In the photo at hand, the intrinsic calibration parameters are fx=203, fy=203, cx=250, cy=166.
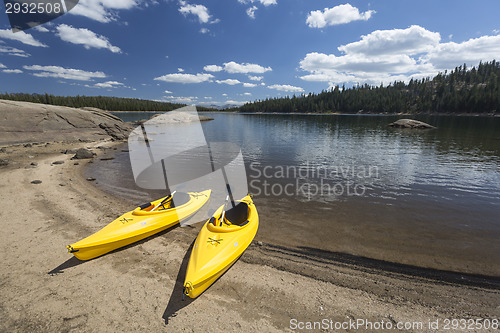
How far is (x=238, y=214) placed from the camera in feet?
30.4

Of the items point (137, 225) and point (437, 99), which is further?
point (437, 99)

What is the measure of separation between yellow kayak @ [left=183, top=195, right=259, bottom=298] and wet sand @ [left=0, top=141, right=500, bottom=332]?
0.41 metres

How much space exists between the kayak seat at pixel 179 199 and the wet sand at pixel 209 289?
154 centimetres

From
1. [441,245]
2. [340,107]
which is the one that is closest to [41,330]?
[441,245]

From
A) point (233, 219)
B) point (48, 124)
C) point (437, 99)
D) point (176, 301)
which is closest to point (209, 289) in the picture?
point (176, 301)

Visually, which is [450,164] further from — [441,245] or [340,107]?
[340,107]

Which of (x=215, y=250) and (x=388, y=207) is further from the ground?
(x=215, y=250)

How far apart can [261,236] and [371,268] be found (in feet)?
13.1

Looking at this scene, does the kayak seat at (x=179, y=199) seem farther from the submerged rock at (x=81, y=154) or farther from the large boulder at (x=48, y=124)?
the large boulder at (x=48, y=124)

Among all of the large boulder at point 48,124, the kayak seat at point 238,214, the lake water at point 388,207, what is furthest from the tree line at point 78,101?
the kayak seat at point 238,214

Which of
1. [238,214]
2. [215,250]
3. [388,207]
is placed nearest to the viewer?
[215,250]

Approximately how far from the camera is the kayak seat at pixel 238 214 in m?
8.91

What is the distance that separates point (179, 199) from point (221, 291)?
17.4 ft

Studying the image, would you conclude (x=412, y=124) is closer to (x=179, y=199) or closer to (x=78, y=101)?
(x=179, y=199)
